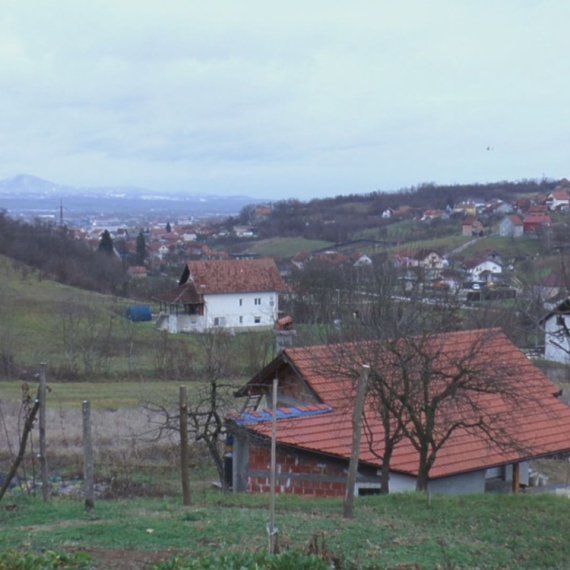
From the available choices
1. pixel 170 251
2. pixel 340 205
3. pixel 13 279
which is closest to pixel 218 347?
pixel 13 279

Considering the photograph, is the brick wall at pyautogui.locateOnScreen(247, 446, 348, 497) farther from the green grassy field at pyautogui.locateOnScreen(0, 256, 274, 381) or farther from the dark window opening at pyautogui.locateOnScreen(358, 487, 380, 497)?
the green grassy field at pyautogui.locateOnScreen(0, 256, 274, 381)

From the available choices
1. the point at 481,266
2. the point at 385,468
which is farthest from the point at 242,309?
the point at 385,468

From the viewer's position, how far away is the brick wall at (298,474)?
13.8m

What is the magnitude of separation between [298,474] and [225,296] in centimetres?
3575

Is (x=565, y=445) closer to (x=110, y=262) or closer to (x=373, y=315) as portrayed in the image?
(x=373, y=315)

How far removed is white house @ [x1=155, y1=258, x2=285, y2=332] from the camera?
47344 mm

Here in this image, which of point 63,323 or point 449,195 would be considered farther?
point 449,195

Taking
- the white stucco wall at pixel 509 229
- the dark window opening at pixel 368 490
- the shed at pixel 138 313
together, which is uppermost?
the white stucco wall at pixel 509 229

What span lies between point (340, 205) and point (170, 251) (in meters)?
45.7

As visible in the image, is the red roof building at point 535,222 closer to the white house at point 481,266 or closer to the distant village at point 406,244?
the distant village at point 406,244

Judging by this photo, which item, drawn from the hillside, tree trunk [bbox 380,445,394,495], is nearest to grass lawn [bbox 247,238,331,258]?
the hillside

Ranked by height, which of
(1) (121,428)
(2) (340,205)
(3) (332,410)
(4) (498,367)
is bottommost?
(1) (121,428)

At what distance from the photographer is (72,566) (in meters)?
6.04

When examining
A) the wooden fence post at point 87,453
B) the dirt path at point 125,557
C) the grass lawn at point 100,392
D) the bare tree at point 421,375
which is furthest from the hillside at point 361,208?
the dirt path at point 125,557
